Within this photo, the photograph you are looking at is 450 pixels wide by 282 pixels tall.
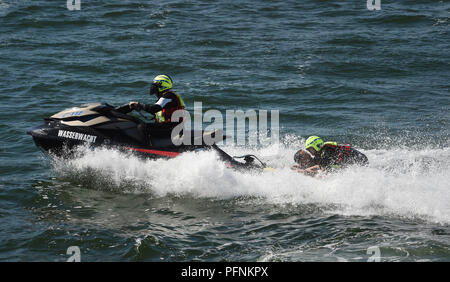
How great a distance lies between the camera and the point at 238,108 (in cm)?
1666

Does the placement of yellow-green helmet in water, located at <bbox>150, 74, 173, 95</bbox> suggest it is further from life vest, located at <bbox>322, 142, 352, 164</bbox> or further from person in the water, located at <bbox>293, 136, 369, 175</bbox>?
life vest, located at <bbox>322, 142, 352, 164</bbox>

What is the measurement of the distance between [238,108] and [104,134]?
24.0 ft

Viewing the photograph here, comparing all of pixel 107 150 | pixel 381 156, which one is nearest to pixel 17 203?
pixel 107 150

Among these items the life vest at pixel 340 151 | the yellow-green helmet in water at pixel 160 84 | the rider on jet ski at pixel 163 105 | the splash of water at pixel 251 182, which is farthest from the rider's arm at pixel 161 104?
the life vest at pixel 340 151

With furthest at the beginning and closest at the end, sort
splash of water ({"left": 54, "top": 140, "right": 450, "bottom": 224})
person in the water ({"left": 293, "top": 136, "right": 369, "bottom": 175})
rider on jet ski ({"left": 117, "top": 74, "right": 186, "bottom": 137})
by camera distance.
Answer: person in the water ({"left": 293, "top": 136, "right": 369, "bottom": 175}) < rider on jet ski ({"left": 117, "top": 74, "right": 186, "bottom": 137}) < splash of water ({"left": 54, "top": 140, "right": 450, "bottom": 224})

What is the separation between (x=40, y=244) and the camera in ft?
25.4

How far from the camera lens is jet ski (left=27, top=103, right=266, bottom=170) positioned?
9.76m

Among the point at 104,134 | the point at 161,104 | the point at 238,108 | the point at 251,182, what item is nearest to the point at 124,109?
the point at 104,134

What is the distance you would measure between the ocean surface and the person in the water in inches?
10.4

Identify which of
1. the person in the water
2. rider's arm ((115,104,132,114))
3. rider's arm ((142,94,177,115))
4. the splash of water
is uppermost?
rider's arm ((142,94,177,115))

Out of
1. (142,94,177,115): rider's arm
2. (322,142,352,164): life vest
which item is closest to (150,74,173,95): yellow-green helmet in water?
(142,94,177,115): rider's arm

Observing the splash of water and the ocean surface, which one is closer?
the ocean surface

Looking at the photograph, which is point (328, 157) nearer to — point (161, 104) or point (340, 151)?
point (340, 151)

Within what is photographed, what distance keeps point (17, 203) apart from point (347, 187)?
5838mm
